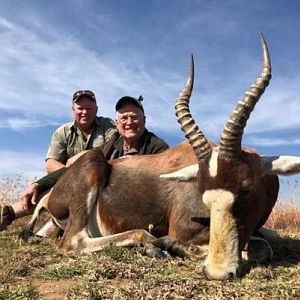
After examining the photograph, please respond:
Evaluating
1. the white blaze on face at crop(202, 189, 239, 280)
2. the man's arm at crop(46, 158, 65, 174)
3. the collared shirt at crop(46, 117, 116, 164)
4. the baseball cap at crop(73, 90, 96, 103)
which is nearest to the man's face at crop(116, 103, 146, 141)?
the collared shirt at crop(46, 117, 116, 164)

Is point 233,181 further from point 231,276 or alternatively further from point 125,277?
point 125,277

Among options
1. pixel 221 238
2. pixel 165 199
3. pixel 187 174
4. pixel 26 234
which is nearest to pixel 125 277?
pixel 221 238

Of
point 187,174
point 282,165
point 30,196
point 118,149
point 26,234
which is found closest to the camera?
point 282,165

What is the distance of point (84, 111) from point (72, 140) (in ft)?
2.14

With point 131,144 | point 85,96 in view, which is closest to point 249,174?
point 131,144

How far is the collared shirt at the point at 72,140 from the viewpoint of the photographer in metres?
10.1

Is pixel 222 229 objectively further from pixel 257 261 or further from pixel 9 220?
pixel 9 220

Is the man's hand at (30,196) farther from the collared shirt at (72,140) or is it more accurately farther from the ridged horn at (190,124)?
the ridged horn at (190,124)

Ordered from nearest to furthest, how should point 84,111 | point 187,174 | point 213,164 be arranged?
point 213,164 → point 187,174 → point 84,111

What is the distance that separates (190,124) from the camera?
586 cm

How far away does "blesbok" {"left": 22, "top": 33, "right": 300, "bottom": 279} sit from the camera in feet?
16.6

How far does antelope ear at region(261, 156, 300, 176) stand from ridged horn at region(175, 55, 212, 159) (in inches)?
26.5

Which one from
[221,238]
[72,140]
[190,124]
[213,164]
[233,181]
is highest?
[190,124]

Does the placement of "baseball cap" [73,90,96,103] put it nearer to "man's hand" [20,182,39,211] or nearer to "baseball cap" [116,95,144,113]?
"baseball cap" [116,95,144,113]
